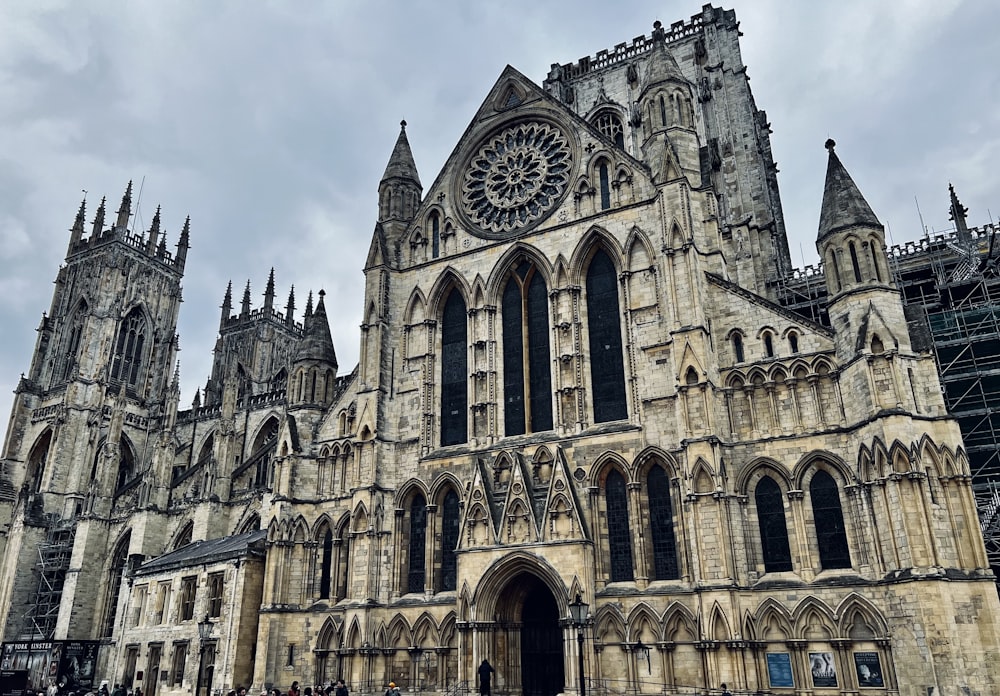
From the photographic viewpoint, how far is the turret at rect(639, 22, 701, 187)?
83.1 ft

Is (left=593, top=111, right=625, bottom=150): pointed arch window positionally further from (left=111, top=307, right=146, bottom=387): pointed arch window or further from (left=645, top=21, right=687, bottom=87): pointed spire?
(left=111, top=307, right=146, bottom=387): pointed arch window

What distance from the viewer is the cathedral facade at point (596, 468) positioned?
63.5ft

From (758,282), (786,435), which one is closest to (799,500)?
(786,435)

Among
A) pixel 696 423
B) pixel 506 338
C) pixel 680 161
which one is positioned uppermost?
pixel 680 161

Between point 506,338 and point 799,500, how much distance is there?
1124 centimetres

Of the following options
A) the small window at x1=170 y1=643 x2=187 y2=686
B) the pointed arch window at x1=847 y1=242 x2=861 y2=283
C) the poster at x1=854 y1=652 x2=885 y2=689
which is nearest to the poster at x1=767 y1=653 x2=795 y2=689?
the poster at x1=854 y1=652 x2=885 y2=689

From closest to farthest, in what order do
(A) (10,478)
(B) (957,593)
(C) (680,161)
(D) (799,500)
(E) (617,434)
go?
(B) (957,593) < (D) (799,500) < (E) (617,434) < (C) (680,161) < (A) (10,478)

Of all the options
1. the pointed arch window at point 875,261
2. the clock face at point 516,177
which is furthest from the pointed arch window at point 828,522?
the clock face at point 516,177

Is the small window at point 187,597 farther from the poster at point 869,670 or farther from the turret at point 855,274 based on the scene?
the turret at point 855,274

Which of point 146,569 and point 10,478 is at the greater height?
point 10,478

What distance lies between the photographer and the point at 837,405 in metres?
20.9

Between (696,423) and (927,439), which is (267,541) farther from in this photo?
(927,439)

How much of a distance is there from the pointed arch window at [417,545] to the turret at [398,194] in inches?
426

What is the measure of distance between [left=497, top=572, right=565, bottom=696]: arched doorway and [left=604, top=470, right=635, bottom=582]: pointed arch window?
2.31m
